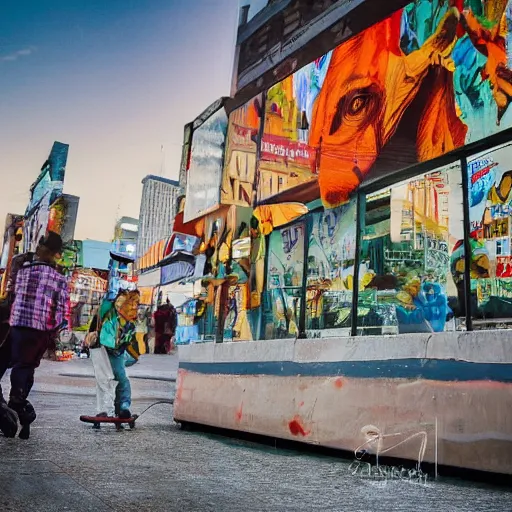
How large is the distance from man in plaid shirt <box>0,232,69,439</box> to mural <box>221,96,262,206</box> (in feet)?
10.6

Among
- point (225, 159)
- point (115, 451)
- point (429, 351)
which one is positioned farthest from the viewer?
point (225, 159)

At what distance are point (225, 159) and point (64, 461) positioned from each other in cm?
632

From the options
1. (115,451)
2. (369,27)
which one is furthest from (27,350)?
(369,27)

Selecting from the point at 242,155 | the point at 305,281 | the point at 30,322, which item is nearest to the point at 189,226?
the point at 242,155

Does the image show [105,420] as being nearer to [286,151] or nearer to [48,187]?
[286,151]

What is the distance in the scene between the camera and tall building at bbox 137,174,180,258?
64.5ft

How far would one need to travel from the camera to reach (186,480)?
479 cm

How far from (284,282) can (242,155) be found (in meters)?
2.58

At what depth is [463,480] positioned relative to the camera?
5.14 m

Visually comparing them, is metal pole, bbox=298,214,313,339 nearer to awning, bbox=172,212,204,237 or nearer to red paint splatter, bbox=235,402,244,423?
red paint splatter, bbox=235,402,244,423

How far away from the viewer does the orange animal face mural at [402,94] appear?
18.8 ft

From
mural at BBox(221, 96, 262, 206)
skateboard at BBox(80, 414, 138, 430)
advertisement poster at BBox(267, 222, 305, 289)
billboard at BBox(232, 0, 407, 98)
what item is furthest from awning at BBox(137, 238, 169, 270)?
skateboard at BBox(80, 414, 138, 430)

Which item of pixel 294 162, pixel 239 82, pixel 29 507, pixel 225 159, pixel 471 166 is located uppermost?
pixel 239 82

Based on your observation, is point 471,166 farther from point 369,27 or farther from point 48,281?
point 48,281
